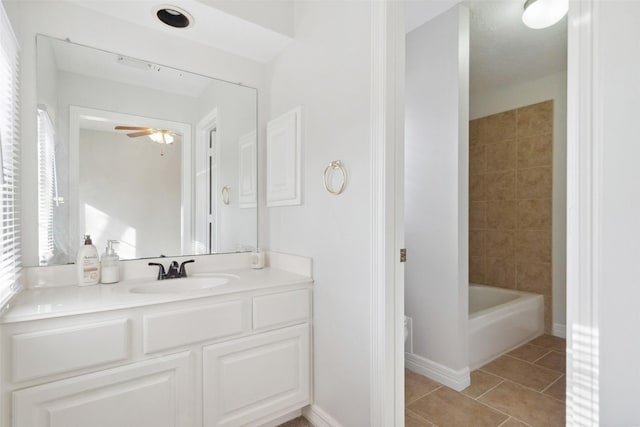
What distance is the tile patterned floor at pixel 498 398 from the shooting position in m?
1.82

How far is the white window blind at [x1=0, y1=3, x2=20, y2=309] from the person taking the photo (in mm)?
1162

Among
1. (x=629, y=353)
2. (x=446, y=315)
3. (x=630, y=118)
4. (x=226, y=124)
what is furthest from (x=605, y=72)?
(x=226, y=124)

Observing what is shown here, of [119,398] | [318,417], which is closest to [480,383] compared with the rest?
[318,417]

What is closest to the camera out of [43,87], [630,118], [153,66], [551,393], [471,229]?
[630,118]

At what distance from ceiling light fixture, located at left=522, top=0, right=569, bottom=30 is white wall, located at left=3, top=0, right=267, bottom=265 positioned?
73.0 inches

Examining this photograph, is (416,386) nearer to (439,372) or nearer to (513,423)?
(439,372)

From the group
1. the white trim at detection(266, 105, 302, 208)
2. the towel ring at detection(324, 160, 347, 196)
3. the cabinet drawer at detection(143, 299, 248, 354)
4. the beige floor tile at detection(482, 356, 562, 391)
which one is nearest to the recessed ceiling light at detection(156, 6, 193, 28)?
the white trim at detection(266, 105, 302, 208)

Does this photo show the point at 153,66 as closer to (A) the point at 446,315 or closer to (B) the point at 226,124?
(B) the point at 226,124

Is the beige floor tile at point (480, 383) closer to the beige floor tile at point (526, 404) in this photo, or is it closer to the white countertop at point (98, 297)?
the beige floor tile at point (526, 404)

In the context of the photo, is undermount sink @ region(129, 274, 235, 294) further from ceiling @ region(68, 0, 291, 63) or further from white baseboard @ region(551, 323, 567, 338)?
white baseboard @ region(551, 323, 567, 338)

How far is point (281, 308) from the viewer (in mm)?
1686

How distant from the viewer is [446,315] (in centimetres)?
220

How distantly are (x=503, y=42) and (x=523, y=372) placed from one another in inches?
98.8

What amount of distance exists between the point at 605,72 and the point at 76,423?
81.2 inches
